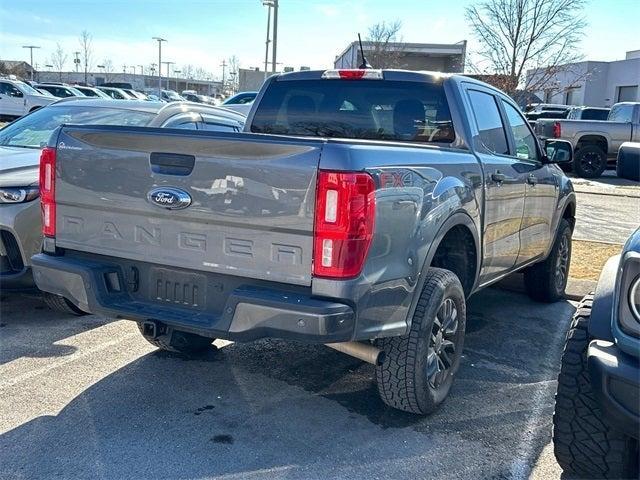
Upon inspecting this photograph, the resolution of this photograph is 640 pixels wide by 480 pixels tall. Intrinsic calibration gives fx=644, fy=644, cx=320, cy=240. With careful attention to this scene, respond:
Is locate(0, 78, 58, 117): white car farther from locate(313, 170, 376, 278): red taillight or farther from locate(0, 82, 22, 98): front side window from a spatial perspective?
locate(313, 170, 376, 278): red taillight

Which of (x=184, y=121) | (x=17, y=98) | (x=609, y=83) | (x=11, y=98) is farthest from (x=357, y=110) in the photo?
(x=609, y=83)

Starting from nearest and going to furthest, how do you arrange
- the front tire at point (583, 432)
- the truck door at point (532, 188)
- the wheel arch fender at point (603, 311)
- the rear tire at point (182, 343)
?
the wheel arch fender at point (603, 311), the front tire at point (583, 432), the rear tire at point (182, 343), the truck door at point (532, 188)

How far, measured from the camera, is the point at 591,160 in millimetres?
18141

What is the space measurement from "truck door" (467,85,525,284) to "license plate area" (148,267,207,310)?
6.48 ft

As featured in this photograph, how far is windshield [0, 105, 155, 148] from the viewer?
6141 mm

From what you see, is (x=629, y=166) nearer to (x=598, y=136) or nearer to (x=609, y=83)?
(x=598, y=136)

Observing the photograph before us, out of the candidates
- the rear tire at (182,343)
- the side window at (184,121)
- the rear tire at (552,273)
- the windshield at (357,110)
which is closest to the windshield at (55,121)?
the side window at (184,121)

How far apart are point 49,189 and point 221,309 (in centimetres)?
125

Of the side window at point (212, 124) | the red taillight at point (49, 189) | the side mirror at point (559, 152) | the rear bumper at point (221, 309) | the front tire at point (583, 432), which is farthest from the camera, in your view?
the side window at point (212, 124)

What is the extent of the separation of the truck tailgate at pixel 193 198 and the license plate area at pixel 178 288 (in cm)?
6

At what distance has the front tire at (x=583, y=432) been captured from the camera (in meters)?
2.72

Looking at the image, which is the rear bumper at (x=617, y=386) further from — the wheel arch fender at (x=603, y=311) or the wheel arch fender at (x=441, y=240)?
the wheel arch fender at (x=441, y=240)

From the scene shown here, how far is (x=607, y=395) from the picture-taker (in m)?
2.37

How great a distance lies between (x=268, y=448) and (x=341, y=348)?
0.63 m
